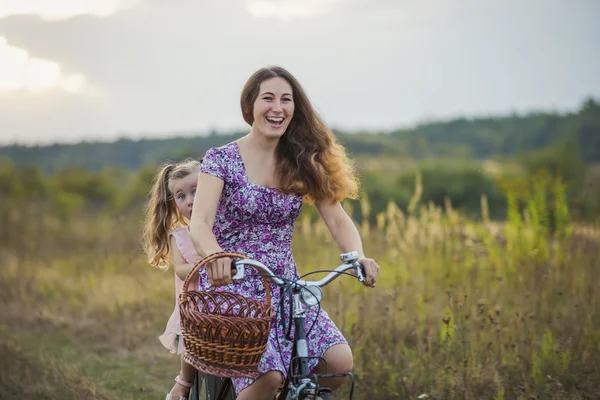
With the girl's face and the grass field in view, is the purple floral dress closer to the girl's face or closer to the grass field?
the girl's face

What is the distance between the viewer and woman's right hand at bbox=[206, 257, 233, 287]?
356 centimetres

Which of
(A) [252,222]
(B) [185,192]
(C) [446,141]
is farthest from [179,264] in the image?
(C) [446,141]

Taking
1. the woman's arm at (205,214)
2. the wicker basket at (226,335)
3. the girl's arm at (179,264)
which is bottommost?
the wicker basket at (226,335)

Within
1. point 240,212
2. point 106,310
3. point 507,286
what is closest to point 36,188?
point 106,310

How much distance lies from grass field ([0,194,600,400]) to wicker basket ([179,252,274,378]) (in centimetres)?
244

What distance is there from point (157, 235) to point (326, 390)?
83.1 inches

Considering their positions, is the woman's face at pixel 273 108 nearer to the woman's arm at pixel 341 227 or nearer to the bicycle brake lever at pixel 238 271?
the woman's arm at pixel 341 227

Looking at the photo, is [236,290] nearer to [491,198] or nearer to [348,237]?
[348,237]

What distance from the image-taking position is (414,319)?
7426 mm

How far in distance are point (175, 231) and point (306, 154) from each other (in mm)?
1048

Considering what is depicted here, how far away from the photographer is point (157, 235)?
5.20 m

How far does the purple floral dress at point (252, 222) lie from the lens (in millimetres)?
4164

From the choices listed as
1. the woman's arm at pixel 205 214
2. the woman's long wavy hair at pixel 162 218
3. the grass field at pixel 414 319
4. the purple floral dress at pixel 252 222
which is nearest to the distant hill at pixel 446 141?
the grass field at pixel 414 319

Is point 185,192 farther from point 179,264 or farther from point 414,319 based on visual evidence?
point 414,319
